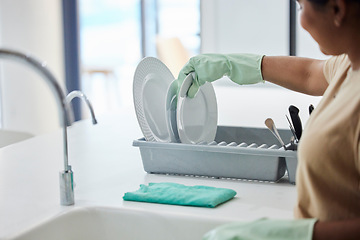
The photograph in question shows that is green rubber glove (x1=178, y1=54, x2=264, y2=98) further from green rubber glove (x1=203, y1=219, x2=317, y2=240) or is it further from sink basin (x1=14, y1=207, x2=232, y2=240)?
green rubber glove (x1=203, y1=219, x2=317, y2=240)

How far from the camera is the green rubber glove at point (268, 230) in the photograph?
820 millimetres

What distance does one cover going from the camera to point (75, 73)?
561cm

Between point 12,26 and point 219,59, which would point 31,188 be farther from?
point 12,26

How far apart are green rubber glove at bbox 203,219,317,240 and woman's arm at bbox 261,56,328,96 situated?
2.10ft

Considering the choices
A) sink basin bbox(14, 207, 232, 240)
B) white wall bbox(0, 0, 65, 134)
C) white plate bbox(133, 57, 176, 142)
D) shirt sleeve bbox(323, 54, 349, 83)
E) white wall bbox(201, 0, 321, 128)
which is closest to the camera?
sink basin bbox(14, 207, 232, 240)

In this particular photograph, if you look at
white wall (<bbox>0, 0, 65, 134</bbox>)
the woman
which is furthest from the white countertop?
white wall (<bbox>0, 0, 65, 134</bbox>)

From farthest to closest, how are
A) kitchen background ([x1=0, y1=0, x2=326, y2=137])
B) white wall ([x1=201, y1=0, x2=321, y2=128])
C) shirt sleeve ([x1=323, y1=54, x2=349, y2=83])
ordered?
white wall ([x1=201, y1=0, x2=321, y2=128]) < kitchen background ([x1=0, y1=0, x2=326, y2=137]) < shirt sleeve ([x1=323, y1=54, x2=349, y2=83])


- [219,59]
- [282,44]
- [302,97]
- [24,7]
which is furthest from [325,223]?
[24,7]

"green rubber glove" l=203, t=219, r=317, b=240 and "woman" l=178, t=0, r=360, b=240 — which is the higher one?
"woman" l=178, t=0, r=360, b=240

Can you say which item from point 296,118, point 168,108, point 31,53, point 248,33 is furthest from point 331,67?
point 31,53

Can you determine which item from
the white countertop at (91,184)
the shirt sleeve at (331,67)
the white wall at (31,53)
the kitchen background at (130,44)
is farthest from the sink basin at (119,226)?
the white wall at (31,53)

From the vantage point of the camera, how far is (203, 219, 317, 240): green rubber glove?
820mm

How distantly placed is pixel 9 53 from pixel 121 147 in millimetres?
855

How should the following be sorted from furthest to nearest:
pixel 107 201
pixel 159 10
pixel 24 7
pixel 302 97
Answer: pixel 159 10 → pixel 24 7 → pixel 302 97 → pixel 107 201
